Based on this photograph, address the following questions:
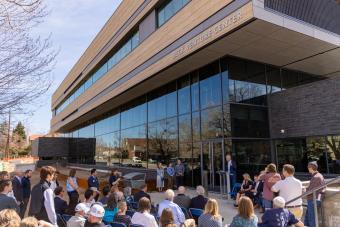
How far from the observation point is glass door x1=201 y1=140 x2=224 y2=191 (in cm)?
1416

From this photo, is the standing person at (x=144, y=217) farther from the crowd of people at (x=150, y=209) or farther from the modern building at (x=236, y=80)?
the modern building at (x=236, y=80)

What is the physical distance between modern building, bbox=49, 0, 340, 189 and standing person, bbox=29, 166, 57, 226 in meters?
7.63

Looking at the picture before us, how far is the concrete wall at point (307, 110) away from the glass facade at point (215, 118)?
583 millimetres

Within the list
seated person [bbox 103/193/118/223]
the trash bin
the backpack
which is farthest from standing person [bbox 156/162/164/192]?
the backpack

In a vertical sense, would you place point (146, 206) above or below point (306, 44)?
below

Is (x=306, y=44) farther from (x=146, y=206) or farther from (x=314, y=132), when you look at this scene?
(x=146, y=206)

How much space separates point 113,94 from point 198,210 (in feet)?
52.8

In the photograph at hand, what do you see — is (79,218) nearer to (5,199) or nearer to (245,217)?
(5,199)

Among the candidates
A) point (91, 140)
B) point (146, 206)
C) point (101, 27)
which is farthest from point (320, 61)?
point (91, 140)

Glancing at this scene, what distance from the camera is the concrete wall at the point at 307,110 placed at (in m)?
13.0

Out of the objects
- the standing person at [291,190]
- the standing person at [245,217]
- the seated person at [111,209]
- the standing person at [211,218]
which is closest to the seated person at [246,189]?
the standing person at [291,190]

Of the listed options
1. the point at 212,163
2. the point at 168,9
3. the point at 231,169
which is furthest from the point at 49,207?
the point at 168,9

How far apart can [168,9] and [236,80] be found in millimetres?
5268

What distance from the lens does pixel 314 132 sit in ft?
44.5
